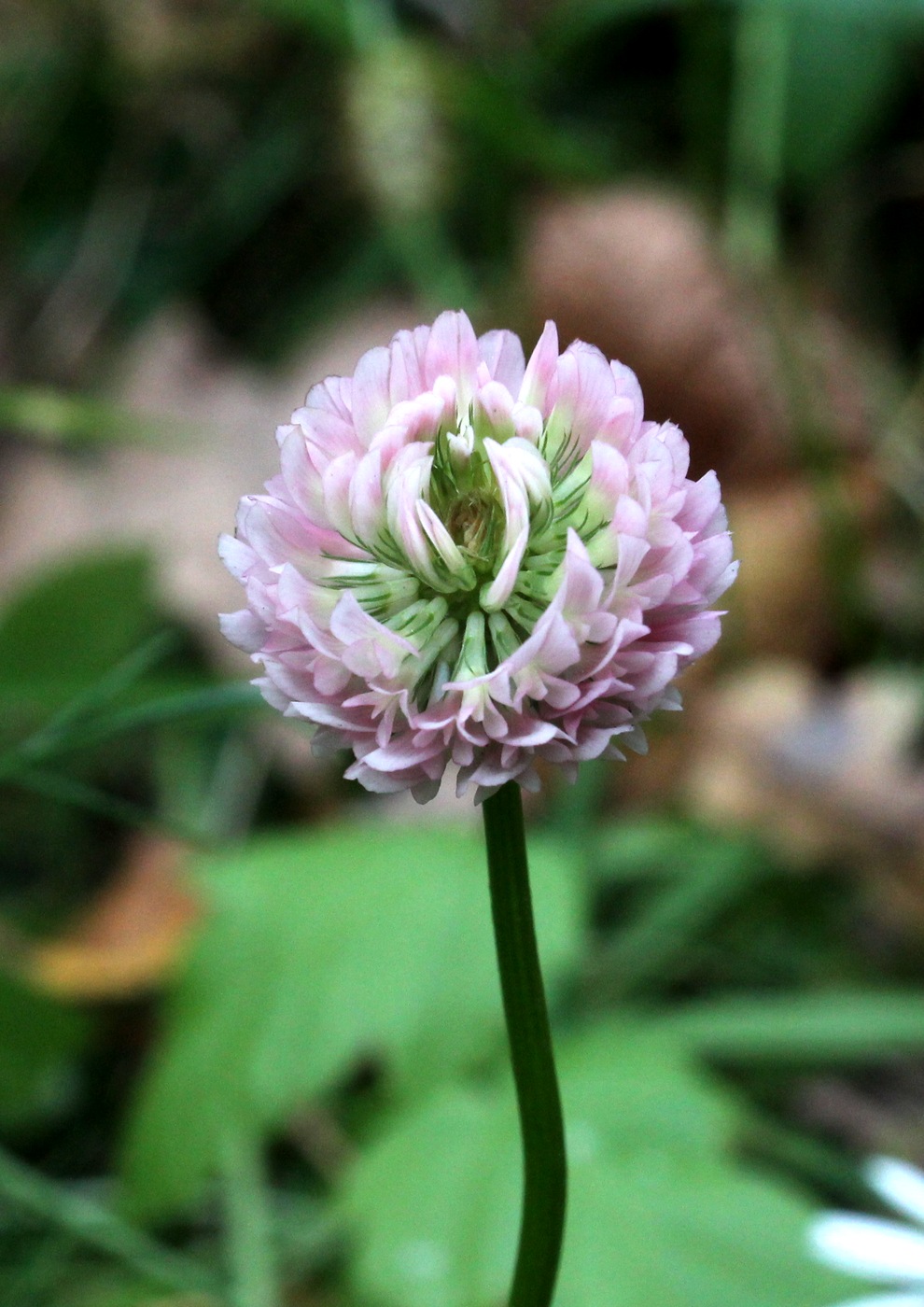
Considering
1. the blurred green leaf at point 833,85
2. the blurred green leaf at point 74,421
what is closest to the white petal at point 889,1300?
the blurred green leaf at point 74,421

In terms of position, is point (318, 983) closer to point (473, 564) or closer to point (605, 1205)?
point (605, 1205)

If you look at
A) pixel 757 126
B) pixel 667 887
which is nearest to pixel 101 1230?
pixel 667 887

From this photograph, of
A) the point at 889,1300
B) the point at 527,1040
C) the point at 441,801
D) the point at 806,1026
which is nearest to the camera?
the point at 527,1040

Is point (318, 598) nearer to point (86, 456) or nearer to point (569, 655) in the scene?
point (569, 655)

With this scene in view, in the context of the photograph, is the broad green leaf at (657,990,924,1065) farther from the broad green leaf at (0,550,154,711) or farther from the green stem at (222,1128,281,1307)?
the broad green leaf at (0,550,154,711)

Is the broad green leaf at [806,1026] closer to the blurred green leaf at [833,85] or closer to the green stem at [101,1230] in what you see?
the green stem at [101,1230]

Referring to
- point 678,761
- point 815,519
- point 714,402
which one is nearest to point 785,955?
point 678,761
